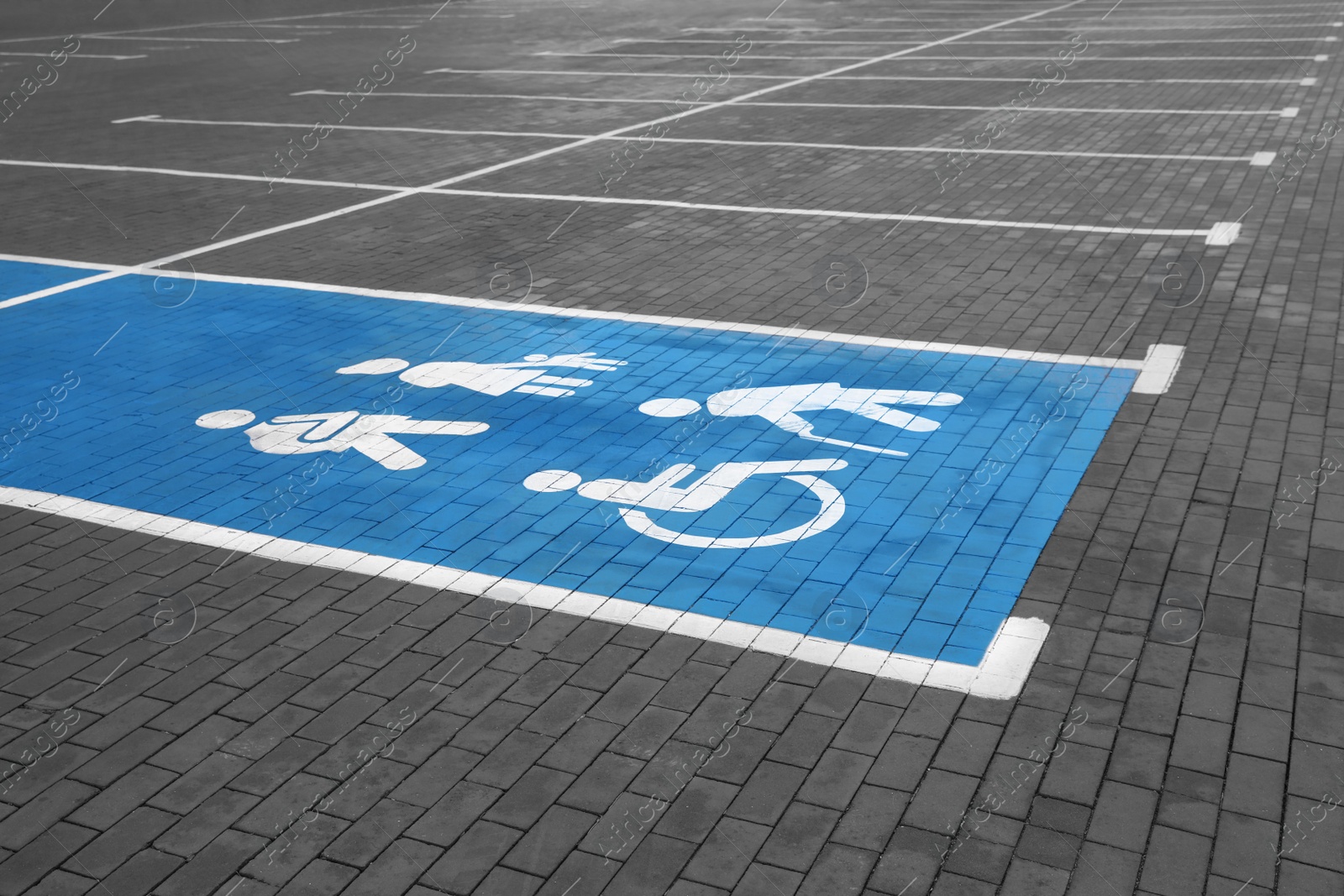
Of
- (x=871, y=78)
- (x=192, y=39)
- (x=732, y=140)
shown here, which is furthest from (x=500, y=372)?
(x=192, y=39)

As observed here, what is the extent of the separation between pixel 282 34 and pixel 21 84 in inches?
381

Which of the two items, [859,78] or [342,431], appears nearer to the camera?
[342,431]

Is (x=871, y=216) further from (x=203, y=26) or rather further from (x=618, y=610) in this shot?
(x=203, y=26)

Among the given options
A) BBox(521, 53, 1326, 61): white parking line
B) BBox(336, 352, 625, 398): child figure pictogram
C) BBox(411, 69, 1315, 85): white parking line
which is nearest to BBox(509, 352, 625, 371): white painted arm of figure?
BBox(336, 352, 625, 398): child figure pictogram

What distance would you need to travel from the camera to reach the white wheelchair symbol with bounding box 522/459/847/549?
A: 267 inches

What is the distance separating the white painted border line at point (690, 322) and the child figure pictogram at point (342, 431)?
250 centimetres

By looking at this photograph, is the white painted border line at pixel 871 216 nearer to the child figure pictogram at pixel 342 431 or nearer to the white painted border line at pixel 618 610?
the child figure pictogram at pixel 342 431

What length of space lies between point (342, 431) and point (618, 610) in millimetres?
3151

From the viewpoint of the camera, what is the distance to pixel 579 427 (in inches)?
327

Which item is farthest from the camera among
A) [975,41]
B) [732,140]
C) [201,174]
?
[975,41]

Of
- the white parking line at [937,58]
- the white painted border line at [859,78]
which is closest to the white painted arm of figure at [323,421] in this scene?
the white painted border line at [859,78]

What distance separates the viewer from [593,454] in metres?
7.88

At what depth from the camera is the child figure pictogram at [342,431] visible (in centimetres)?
805

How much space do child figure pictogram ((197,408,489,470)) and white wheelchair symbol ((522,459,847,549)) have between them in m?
1.00
